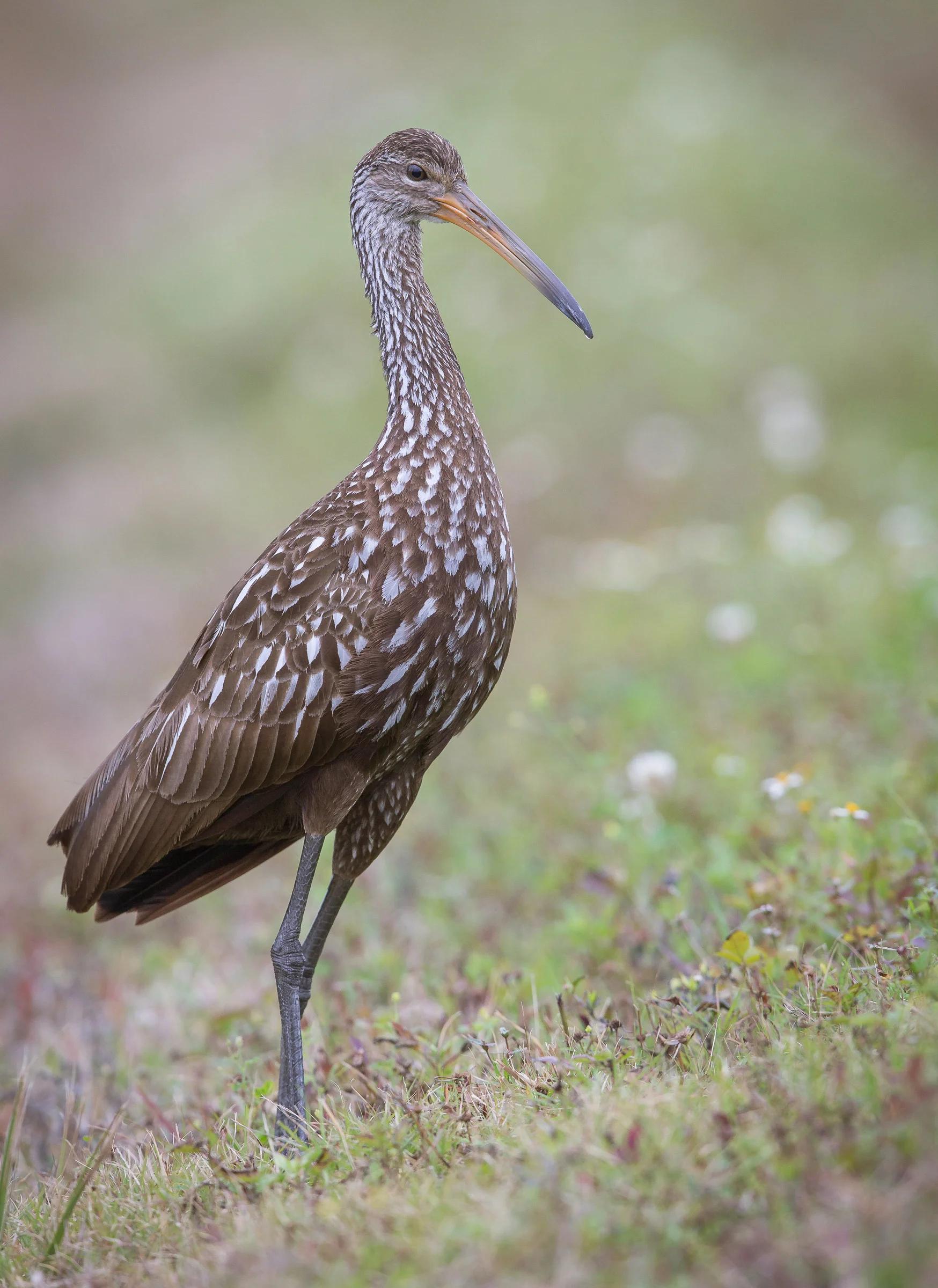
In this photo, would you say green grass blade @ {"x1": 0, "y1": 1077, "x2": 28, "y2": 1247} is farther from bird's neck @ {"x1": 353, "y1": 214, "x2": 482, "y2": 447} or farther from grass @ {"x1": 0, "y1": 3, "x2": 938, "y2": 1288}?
bird's neck @ {"x1": 353, "y1": 214, "x2": 482, "y2": 447}

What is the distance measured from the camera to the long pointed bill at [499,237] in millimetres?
3635

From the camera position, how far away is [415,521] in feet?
10.3

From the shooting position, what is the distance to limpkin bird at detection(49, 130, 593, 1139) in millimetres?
3090

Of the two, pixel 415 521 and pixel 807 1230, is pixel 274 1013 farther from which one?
pixel 807 1230

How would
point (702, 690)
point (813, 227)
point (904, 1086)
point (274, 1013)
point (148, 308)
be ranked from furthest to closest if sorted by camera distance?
point (148, 308), point (813, 227), point (702, 690), point (274, 1013), point (904, 1086)

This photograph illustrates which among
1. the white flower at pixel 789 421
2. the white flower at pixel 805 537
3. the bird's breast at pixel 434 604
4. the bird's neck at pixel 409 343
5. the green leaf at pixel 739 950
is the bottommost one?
the green leaf at pixel 739 950

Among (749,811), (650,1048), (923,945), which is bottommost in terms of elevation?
(650,1048)

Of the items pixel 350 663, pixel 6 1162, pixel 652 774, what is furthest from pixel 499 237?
pixel 6 1162

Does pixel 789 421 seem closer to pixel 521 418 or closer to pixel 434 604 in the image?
pixel 521 418

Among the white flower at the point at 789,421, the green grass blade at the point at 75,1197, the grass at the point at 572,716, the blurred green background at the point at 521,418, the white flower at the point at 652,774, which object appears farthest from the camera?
the white flower at the point at 789,421

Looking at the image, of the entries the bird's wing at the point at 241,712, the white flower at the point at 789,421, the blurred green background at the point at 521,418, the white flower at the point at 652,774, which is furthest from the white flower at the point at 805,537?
the bird's wing at the point at 241,712

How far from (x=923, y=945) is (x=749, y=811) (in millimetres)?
1687

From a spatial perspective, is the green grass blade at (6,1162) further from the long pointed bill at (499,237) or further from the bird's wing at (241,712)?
the long pointed bill at (499,237)

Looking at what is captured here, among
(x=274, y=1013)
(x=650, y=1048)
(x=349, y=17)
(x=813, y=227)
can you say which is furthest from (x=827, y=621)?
(x=349, y=17)
